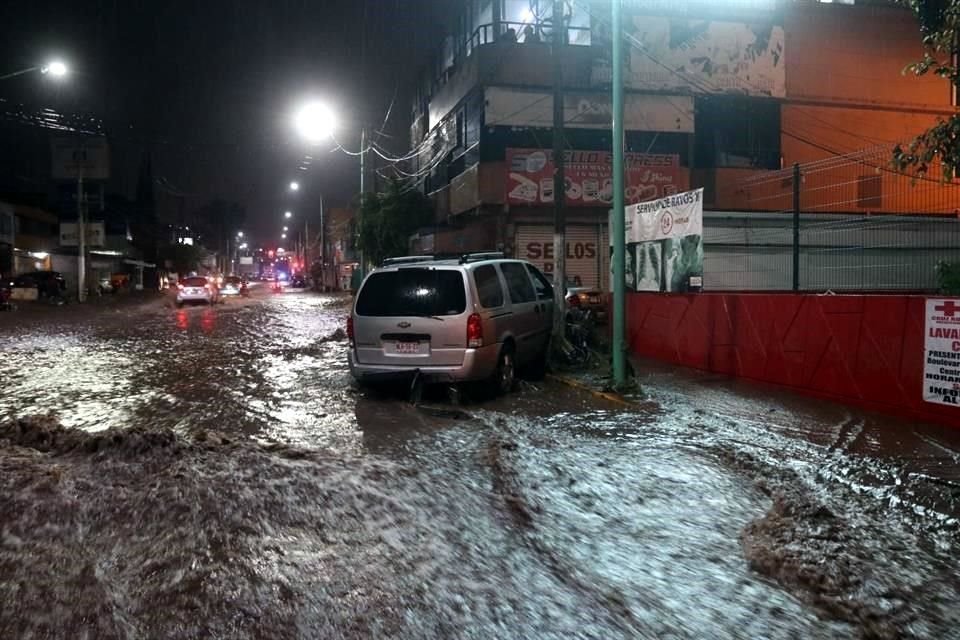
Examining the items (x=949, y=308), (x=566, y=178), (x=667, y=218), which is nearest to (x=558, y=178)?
(x=667, y=218)

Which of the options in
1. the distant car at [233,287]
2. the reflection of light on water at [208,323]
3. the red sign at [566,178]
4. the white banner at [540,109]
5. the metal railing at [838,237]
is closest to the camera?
the metal railing at [838,237]

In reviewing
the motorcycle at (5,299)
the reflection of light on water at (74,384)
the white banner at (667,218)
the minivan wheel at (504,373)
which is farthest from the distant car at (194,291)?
the minivan wheel at (504,373)

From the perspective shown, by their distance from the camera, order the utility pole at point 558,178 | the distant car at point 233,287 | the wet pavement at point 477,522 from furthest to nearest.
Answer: the distant car at point 233,287
the utility pole at point 558,178
the wet pavement at point 477,522

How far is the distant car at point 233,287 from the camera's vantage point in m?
49.0

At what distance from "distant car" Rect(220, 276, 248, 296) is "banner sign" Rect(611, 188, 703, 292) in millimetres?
39866

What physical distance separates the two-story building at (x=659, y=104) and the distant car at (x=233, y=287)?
71.6 feet

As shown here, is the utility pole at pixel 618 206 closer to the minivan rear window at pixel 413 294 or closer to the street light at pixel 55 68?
the minivan rear window at pixel 413 294

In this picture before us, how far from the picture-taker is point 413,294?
892 cm

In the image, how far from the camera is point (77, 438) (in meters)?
6.32

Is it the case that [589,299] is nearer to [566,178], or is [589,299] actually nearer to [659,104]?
[566,178]

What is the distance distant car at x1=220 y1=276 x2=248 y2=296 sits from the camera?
49.0 metres

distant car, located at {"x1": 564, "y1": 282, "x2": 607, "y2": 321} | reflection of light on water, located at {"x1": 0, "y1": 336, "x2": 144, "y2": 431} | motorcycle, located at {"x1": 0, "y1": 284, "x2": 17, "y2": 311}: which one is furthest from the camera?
motorcycle, located at {"x1": 0, "y1": 284, "x2": 17, "y2": 311}

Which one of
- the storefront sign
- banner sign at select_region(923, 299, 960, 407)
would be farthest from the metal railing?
banner sign at select_region(923, 299, 960, 407)

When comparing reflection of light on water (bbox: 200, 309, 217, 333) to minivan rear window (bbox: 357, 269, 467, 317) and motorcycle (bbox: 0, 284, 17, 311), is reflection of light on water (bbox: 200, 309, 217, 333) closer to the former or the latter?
motorcycle (bbox: 0, 284, 17, 311)
